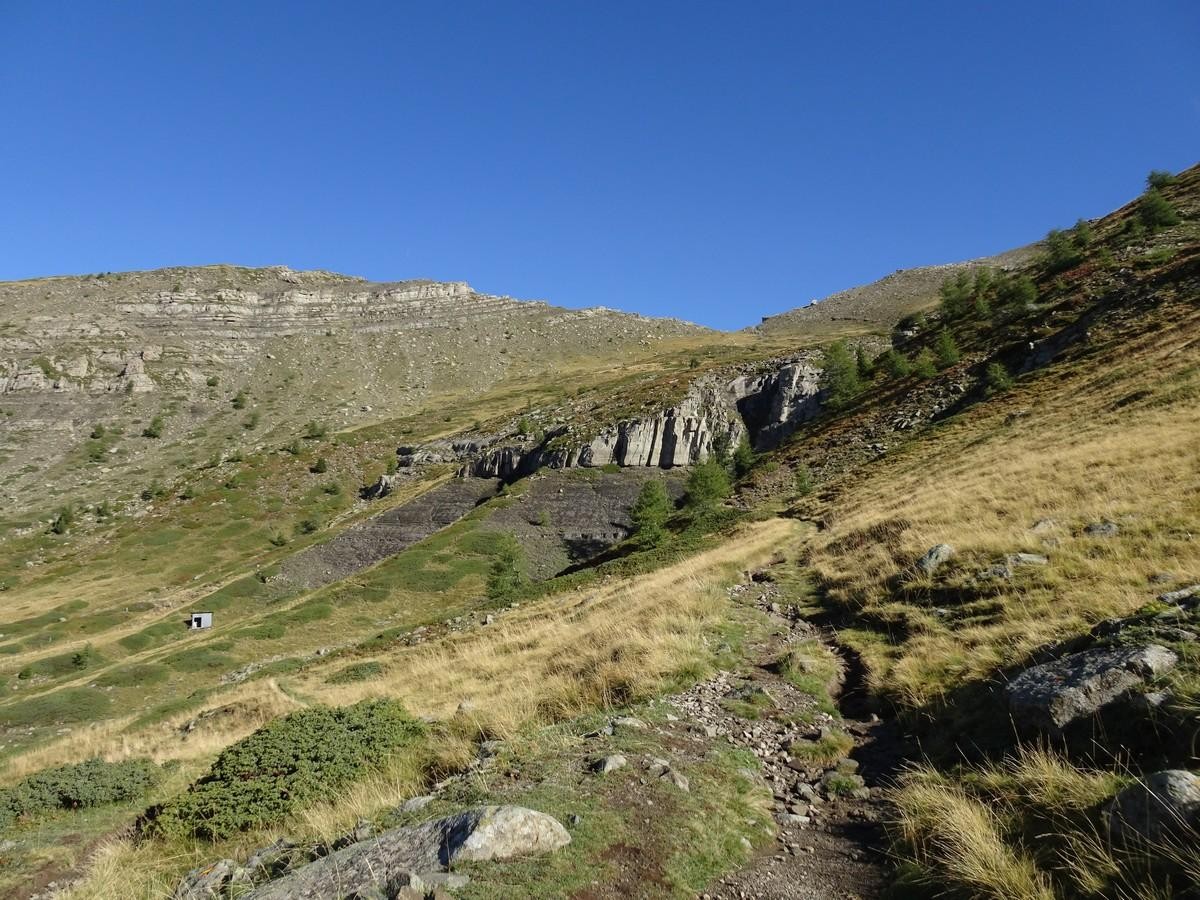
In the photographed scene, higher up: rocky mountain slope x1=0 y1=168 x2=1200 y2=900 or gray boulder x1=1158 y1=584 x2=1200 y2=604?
gray boulder x1=1158 y1=584 x2=1200 y2=604

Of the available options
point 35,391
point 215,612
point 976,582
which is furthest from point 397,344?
point 976,582

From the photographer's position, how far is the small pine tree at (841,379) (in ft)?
216

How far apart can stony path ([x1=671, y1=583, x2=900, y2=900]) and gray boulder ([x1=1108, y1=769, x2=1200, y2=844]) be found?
1919mm

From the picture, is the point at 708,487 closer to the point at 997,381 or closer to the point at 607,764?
the point at 997,381

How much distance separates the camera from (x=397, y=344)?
6703 inches

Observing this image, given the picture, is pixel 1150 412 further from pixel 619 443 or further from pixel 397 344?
pixel 397 344

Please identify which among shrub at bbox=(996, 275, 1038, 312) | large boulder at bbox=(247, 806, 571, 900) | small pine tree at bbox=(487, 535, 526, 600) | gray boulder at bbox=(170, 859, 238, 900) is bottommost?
small pine tree at bbox=(487, 535, 526, 600)

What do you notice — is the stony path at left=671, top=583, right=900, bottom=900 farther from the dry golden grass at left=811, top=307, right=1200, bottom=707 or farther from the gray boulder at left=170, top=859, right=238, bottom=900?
the gray boulder at left=170, top=859, right=238, bottom=900

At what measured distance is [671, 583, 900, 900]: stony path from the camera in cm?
539

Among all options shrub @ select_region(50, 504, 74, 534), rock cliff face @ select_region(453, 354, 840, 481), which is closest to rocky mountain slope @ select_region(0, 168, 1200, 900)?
rock cliff face @ select_region(453, 354, 840, 481)

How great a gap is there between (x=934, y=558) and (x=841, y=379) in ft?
180

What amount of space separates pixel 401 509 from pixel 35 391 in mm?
111139

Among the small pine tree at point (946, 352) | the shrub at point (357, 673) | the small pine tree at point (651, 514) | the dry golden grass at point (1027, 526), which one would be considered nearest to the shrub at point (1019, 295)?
the small pine tree at point (946, 352)

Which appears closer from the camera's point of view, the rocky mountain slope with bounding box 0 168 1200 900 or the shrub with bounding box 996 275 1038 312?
the rocky mountain slope with bounding box 0 168 1200 900
